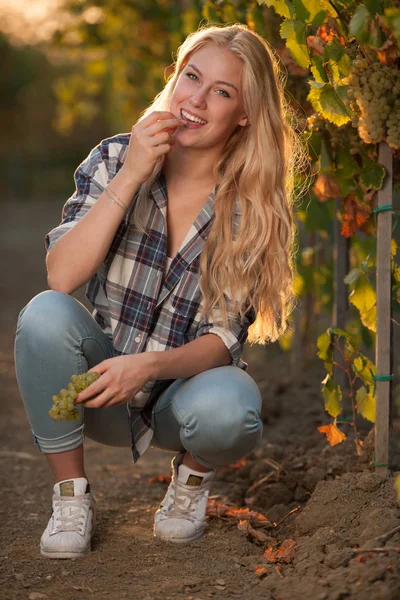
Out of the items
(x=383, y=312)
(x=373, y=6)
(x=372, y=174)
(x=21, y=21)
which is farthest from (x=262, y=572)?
(x=21, y=21)

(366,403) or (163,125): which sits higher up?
(163,125)

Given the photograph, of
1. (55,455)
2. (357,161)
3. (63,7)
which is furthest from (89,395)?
(63,7)

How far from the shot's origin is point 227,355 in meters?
2.23

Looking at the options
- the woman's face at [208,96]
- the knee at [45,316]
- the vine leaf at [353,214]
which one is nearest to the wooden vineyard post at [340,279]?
the vine leaf at [353,214]

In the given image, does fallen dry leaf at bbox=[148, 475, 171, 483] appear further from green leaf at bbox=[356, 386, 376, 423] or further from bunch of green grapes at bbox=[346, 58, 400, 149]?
bunch of green grapes at bbox=[346, 58, 400, 149]

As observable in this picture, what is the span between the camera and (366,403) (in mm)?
2426

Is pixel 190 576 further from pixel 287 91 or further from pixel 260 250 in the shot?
pixel 287 91

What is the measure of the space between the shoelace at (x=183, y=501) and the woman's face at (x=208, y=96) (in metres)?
0.89

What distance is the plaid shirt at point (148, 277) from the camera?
7.41ft

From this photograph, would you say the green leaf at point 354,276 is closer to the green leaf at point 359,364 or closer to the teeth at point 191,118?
the green leaf at point 359,364

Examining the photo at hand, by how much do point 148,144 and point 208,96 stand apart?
22cm

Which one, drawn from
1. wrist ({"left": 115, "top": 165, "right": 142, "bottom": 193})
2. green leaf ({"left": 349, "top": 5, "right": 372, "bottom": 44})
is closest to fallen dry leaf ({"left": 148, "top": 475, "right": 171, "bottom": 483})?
wrist ({"left": 115, "top": 165, "right": 142, "bottom": 193})

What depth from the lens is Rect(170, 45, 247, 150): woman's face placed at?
220 cm

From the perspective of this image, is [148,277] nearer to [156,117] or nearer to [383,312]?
[156,117]
